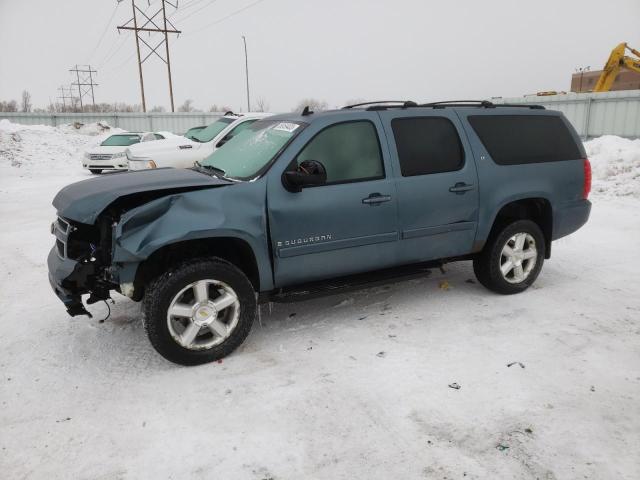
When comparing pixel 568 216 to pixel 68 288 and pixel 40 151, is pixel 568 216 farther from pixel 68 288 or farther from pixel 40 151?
pixel 40 151

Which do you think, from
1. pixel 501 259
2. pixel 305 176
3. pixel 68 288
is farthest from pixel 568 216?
pixel 68 288

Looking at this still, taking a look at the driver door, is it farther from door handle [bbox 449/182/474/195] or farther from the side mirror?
door handle [bbox 449/182/474/195]

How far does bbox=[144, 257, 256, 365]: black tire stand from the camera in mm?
3445

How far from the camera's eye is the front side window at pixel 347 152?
401 centimetres

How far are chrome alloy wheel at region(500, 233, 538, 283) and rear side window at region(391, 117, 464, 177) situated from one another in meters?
1.03

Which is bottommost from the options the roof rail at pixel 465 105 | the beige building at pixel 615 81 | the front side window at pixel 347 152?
the front side window at pixel 347 152

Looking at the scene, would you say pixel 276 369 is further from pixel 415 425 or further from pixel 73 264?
pixel 73 264

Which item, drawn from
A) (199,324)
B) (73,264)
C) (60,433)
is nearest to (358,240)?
(199,324)

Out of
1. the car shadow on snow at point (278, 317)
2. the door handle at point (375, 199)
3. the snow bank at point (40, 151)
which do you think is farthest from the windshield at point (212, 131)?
the snow bank at point (40, 151)

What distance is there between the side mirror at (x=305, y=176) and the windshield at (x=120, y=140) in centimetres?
1715

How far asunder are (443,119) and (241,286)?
2.49m

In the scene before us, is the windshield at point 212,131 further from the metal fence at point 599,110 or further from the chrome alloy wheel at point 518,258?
the metal fence at point 599,110

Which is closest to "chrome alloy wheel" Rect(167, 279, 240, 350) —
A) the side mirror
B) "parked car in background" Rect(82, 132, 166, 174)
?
the side mirror

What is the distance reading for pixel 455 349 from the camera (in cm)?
388
